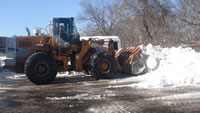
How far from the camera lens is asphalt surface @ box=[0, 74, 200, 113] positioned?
10.5 m

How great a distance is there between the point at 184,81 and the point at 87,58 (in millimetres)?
5778

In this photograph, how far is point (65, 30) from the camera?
19.6 metres

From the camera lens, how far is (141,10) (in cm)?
4947

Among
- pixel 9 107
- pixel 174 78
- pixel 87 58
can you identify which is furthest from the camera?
pixel 87 58

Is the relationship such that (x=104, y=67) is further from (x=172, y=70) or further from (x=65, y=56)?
(x=172, y=70)

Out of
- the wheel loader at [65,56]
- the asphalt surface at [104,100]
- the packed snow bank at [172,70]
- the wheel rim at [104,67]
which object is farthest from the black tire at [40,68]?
the packed snow bank at [172,70]

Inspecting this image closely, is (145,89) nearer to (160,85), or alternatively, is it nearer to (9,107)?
(160,85)

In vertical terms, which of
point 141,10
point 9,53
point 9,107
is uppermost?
point 141,10

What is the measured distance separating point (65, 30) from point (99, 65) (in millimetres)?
2106

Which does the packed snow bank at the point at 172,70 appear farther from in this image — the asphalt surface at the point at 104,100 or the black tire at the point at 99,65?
the black tire at the point at 99,65

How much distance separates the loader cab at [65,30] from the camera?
19442 mm

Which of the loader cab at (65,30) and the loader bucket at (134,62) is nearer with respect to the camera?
the loader cab at (65,30)

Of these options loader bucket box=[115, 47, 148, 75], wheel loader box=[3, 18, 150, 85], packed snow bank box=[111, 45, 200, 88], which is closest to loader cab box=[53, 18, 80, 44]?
wheel loader box=[3, 18, 150, 85]

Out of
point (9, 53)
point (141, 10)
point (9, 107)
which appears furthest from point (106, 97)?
point (141, 10)
